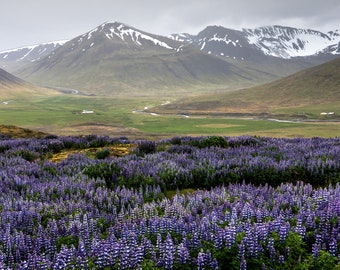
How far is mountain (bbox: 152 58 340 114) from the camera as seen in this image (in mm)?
153125

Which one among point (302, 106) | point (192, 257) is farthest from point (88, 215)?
point (302, 106)

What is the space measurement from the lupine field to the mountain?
5429 inches

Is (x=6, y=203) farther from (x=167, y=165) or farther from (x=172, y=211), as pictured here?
(x=167, y=165)

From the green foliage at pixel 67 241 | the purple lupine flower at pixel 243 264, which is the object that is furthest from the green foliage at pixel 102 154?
the purple lupine flower at pixel 243 264

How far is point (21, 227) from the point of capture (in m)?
5.01

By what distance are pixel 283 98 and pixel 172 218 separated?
179 metres

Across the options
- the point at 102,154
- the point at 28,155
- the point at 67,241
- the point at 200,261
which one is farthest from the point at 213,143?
the point at 200,261

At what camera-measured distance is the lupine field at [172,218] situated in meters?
3.80

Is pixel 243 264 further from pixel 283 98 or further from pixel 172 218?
pixel 283 98

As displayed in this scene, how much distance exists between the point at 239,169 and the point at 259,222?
3703mm

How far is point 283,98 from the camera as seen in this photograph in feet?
574

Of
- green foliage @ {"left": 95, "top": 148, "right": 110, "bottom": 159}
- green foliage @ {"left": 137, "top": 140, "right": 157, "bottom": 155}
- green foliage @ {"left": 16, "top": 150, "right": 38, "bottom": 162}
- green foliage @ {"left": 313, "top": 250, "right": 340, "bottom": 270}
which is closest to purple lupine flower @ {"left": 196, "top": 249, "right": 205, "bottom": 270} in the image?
green foliage @ {"left": 313, "top": 250, "right": 340, "bottom": 270}

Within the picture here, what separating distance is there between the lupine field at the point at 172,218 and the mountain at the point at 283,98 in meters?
138

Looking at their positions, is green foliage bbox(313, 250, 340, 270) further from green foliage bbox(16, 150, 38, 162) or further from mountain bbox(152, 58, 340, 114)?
mountain bbox(152, 58, 340, 114)
